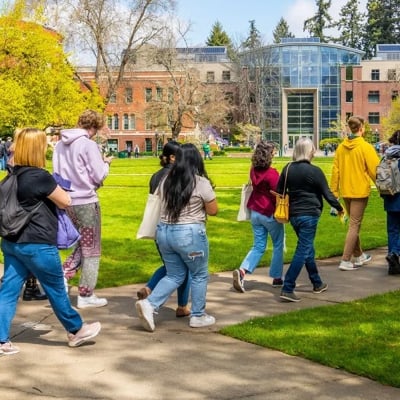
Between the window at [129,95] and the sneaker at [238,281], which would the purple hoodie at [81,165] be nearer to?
the sneaker at [238,281]

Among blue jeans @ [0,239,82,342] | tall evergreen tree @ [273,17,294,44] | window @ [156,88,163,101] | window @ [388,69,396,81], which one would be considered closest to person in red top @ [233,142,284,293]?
blue jeans @ [0,239,82,342]

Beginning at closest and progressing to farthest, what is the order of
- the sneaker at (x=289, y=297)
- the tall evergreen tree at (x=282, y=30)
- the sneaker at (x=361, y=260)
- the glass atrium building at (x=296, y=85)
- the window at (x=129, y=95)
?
the sneaker at (x=289, y=297) < the sneaker at (x=361, y=260) < the glass atrium building at (x=296, y=85) < the window at (x=129, y=95) < the tall evergreen tree at (x=282, y=30)

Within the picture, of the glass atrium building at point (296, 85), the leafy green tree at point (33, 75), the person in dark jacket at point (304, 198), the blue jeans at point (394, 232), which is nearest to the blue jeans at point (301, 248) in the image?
the person in dark jacket at point (304, 198)

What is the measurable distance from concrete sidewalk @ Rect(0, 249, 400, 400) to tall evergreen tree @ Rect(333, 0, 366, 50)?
12305 centimetres

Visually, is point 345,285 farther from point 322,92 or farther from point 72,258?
point 322,92

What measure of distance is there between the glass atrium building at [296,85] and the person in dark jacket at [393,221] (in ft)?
280

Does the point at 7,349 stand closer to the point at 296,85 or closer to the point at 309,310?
the point at 309,310

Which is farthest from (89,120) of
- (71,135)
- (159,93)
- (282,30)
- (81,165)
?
(282,30)

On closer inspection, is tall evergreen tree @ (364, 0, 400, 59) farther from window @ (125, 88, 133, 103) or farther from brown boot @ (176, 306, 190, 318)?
brown boot @ (176, 306, 190, 318)

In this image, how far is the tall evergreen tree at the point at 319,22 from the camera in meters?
124

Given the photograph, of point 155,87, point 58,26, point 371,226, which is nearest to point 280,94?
point 155,87

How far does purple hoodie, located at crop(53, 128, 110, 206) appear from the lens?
6996mm

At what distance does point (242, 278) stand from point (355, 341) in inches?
88.8

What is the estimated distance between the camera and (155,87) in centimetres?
9138
